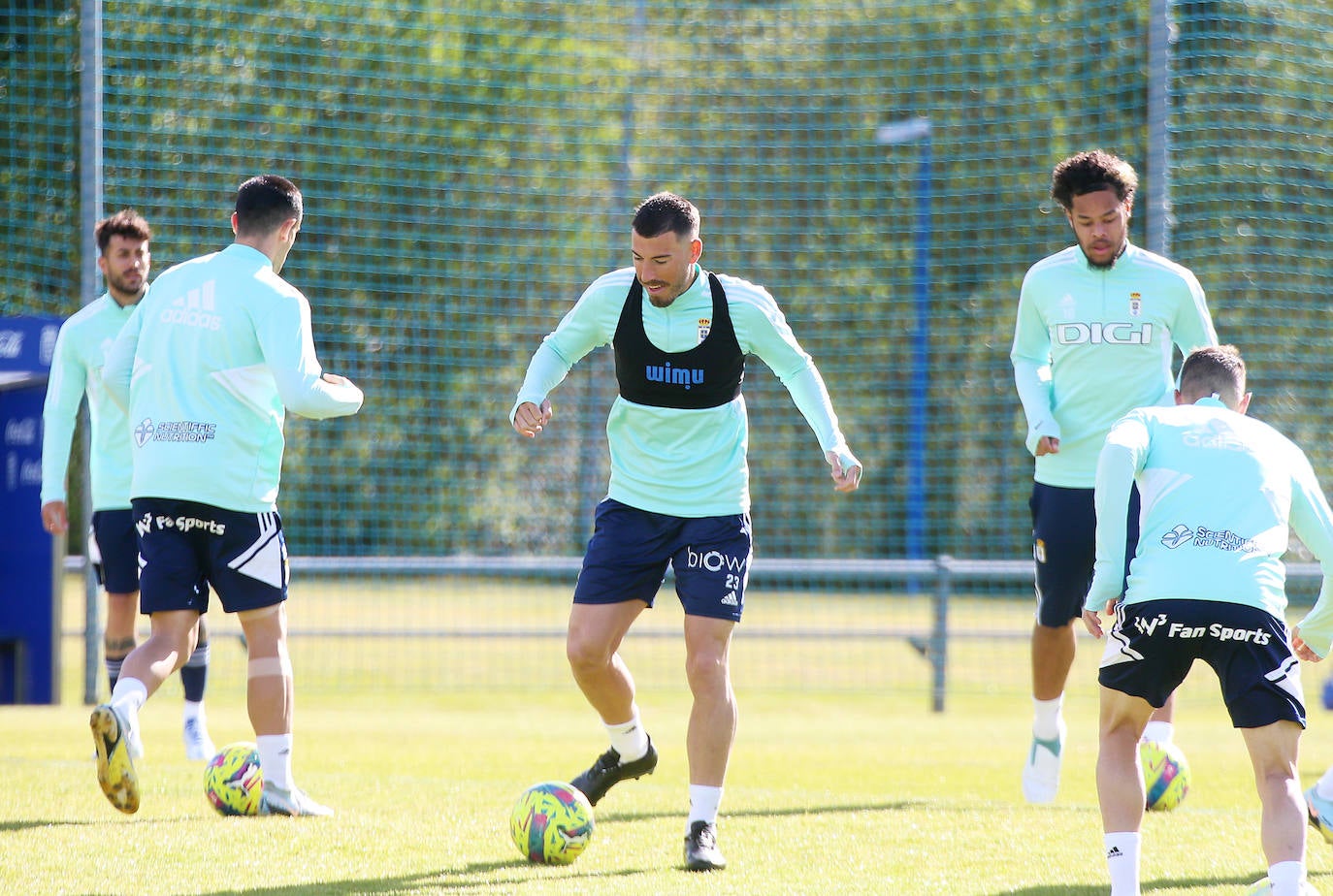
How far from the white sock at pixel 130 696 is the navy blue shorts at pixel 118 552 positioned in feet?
6.50

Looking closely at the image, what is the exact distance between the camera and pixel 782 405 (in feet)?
62.7

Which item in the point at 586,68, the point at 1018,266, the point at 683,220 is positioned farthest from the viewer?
the point at 1018,266

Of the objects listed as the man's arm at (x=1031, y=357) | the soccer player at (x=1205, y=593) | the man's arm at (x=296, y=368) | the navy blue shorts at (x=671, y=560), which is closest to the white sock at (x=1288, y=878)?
the soccer player at (x=1205, y=593)

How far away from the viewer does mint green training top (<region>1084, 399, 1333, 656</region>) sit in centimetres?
385

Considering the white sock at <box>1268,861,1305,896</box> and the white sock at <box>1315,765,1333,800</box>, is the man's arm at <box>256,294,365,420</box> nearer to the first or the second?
the white sock at <box>1268,861,1305,896</box>

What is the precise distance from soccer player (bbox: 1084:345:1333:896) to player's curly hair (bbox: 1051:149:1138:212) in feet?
5.88

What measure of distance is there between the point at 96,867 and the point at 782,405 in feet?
49.4

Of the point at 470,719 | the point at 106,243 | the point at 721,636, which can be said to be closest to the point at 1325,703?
the point at 470,719

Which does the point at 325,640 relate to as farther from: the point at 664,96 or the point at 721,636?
the point at 721,636

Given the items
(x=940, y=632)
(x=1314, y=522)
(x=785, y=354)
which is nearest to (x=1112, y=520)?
(x=1314, y=522)

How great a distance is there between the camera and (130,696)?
474 cm

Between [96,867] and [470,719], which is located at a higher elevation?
[96,867]

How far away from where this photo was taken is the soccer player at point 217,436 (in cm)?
505

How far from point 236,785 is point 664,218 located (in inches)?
102
